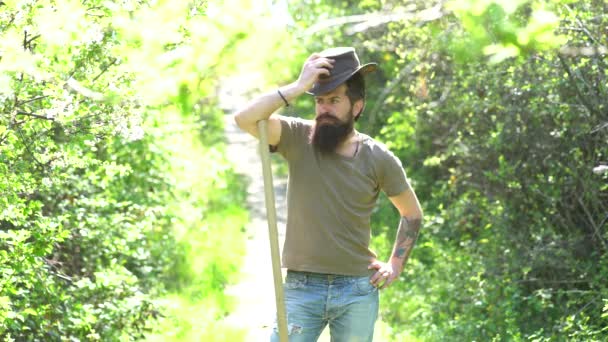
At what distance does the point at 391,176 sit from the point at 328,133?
1.27 ft

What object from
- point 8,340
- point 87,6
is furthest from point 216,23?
point 8,340

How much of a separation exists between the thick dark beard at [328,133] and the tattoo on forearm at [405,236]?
2.03 ft

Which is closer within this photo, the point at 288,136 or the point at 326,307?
the point at 326,307

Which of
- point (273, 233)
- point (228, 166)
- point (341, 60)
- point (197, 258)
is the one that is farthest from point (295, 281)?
point (228, 166)

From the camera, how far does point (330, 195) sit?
4746 millimetres

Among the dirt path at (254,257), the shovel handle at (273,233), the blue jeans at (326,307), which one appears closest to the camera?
the shovel handle at (273,233)

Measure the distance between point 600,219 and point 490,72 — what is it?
1643 mm

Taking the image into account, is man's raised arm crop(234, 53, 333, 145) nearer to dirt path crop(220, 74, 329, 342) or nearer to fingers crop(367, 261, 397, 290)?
dirt path crop(220, 74, 329, 342)

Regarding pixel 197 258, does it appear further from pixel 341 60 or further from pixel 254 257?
pixel 341 60

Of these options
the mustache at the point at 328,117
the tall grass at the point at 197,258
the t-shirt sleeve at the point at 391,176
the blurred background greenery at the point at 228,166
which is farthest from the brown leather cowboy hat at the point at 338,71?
the tall grass at the point at 197,258

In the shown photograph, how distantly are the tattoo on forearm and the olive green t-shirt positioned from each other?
0.32 meters

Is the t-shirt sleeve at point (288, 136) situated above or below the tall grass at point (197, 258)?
above

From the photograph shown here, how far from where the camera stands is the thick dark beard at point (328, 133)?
4766 millimetres

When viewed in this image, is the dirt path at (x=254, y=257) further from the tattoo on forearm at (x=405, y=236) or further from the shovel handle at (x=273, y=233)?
the tattoo on forearm at (x=405, y=236)
